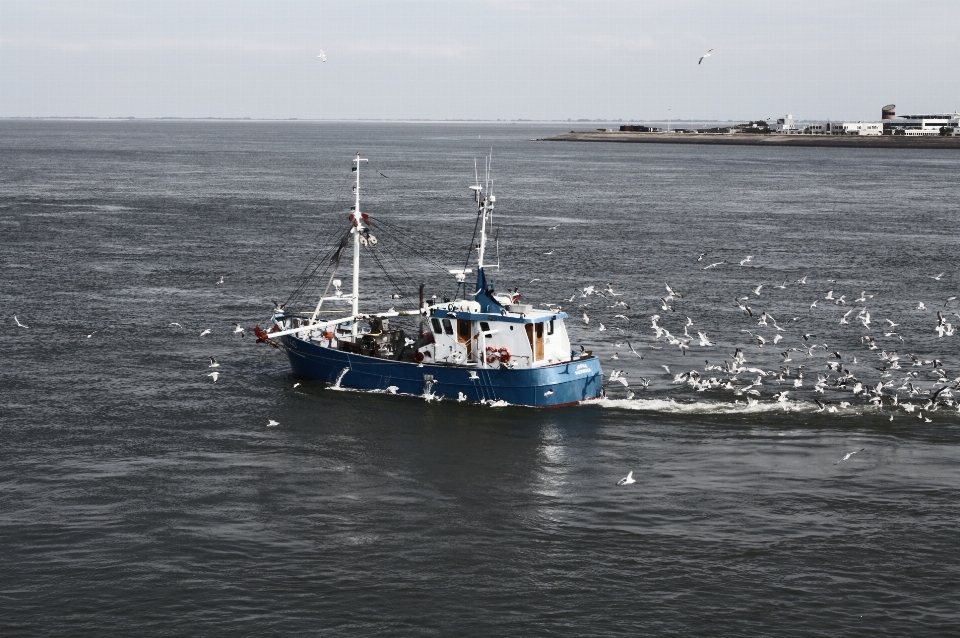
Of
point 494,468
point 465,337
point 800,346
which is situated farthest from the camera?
point 800,346

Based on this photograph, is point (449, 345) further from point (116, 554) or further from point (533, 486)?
point (116, 554)

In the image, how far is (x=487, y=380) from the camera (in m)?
43.7

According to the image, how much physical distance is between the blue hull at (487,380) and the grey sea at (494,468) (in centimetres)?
82

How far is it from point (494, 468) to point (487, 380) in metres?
6.47

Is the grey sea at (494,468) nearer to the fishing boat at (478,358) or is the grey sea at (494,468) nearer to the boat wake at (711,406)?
the boat wake at (711,406)

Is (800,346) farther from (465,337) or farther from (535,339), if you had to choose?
(465,337)

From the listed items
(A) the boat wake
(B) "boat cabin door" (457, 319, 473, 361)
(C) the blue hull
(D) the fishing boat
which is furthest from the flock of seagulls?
(B) "boat cabin door" (457, 319, 473, 361)

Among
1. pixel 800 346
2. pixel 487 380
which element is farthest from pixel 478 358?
pixel 800 346

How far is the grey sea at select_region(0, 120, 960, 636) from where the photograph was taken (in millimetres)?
27812

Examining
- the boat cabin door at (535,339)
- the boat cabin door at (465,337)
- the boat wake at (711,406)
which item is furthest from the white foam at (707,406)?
the boat cabin door at (465,337)

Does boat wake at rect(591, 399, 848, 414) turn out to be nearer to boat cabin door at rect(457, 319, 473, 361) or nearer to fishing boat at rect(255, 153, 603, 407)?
fishing boat at rect(255, 153, 603, 407)

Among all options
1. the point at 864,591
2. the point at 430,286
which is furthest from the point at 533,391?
the point at 430,286

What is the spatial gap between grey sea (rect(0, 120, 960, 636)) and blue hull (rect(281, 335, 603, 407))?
818mm

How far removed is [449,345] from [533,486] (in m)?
10.4
